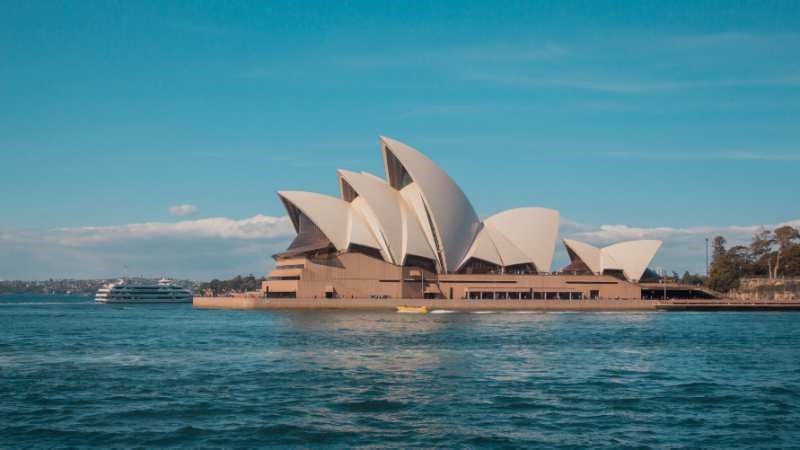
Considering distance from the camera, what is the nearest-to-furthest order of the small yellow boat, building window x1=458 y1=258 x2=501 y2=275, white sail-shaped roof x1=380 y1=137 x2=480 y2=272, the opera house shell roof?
the small yellow boat
white sail-shaped roof x1=380 y1=137 x2=480 y2=272
the opera house shell roof
building window x1=458 y1=258 x2=501 y2=275

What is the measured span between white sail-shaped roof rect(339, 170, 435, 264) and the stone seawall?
17.9 ft

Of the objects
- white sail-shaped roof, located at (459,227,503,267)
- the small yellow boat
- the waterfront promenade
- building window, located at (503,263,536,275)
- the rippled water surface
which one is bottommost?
the rippled water surface

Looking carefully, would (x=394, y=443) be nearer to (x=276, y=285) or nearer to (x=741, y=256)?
(x=276, y=285)

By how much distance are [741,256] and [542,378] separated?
412 ft

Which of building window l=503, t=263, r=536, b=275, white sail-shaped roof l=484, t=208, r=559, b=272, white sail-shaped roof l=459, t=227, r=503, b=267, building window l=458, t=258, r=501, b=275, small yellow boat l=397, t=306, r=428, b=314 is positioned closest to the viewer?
small yellow boat l=397, t=306, r=428, b=314

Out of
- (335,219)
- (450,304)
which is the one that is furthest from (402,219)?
(450,304)

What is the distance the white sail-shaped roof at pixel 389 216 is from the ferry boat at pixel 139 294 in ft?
187

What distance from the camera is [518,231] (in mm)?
98562

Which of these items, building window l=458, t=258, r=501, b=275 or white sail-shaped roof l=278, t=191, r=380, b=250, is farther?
building window l=458, t=258, r=501, b=275

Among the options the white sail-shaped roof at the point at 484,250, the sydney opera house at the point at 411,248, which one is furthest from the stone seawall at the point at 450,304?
the white sail-shaped roof at the point at 484,250

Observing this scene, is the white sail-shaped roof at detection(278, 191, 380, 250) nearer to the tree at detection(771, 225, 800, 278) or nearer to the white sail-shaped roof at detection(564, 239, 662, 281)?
the white sail-shaped roof at detection(564, 239, 662, 281)

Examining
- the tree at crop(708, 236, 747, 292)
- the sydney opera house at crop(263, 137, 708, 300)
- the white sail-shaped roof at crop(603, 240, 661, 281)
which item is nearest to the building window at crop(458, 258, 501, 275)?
the sydney opera house at crop(263, 137, 708, 300)

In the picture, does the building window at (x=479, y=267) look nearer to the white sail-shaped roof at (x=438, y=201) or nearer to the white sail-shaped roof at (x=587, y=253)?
the white sail-shaped roof at (x=438, y=201)

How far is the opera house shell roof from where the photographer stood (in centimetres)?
8644
